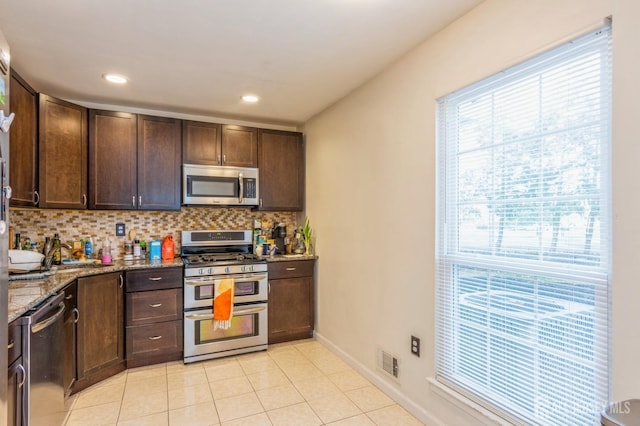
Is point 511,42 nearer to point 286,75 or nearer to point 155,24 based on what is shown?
point 286,75

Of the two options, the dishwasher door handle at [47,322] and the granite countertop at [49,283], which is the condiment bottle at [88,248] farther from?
the dishwasher door handle at [47,322]

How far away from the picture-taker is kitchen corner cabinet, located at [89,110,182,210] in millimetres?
3289

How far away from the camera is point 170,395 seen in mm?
2684

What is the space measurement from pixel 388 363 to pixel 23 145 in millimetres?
3113

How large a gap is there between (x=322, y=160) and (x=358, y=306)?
5.16 ft

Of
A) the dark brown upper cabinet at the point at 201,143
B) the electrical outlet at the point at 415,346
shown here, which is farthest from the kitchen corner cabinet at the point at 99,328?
the electrical outlet at the point at 415,346

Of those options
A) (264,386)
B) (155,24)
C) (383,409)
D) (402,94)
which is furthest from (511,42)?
(264,386)

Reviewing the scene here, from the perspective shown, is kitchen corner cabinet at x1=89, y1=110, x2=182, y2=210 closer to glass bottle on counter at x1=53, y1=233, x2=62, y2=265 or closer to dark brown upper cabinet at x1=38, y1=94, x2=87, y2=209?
dark brown upper cabinet at x1=38, y1=94, x2=87, y2=209

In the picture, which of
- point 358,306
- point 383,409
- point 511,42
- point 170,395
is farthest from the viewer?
point 358,306

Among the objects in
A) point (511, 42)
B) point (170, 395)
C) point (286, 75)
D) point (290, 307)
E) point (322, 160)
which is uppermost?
point (286, 75)

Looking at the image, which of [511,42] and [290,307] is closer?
[511,42]

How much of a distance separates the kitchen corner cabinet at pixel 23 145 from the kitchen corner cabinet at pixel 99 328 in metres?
0.74

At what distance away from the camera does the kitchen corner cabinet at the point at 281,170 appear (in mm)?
3977

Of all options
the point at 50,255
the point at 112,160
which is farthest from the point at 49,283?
the point at 112,160
